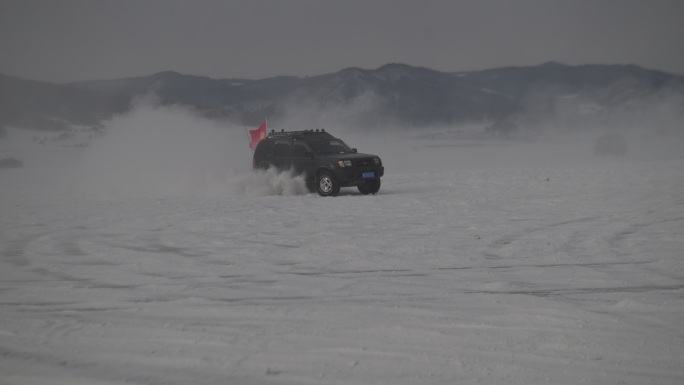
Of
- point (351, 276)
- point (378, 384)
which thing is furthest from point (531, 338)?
point (351, 276)

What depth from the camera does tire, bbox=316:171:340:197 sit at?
18.9 meters

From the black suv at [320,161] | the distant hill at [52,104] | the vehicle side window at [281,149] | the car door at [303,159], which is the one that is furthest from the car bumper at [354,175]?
the distant hill at [52,104]

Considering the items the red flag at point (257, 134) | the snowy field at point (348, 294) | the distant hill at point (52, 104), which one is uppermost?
the distant hill at point (52, 104)

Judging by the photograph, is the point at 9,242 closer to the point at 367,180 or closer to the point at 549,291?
the point at 549,291

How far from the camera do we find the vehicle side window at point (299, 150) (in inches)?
768

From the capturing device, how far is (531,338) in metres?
5.19

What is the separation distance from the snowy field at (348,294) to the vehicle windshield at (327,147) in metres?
3.79

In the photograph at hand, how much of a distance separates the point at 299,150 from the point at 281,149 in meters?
0.65

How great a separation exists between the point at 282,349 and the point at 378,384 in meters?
1.02

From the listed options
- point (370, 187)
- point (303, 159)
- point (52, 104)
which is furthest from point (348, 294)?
point (52, 104)

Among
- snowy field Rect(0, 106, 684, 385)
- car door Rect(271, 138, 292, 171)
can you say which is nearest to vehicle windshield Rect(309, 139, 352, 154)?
car door Rect(271, 138, 292, 171)

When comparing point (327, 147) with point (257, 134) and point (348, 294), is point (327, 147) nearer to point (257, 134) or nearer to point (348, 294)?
point (257, 134)

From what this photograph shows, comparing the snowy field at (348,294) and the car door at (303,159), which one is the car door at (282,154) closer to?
the car door at (303,159)

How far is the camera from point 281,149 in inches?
785
